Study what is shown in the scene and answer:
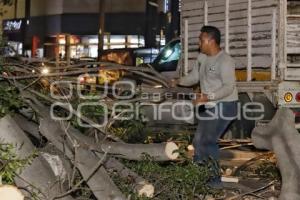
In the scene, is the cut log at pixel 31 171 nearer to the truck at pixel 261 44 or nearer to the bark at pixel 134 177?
the bark at pixel 134 177

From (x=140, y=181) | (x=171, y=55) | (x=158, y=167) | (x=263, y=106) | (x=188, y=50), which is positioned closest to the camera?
(x=140, y=181)

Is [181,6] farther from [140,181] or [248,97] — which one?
[140,181]

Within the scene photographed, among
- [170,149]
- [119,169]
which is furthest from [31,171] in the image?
[170,149]

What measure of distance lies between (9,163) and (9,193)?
42 cm

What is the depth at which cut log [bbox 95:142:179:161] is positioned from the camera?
19.5 feet

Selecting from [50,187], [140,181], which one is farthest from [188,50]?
[50,187]

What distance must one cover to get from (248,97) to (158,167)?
3883 millimetres

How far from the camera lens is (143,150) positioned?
5.93 metres

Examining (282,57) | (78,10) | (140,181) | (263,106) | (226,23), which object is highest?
(78,10)

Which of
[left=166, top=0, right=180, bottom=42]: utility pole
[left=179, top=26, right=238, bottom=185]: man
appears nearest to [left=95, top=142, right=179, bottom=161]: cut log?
[left=179, top=26, right=238, bottom=185]: man

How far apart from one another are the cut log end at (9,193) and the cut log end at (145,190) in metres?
1.35

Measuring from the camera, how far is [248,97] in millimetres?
9586

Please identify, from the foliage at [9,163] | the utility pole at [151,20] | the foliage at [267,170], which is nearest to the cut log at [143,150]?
the foliage at [9,163]

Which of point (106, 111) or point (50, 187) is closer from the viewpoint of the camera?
point (50, 187)
